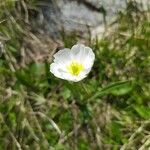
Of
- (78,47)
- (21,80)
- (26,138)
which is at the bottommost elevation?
(26,138)

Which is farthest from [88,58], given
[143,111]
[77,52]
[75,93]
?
[143,111]

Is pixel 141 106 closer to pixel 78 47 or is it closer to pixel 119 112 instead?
pixel 119 112

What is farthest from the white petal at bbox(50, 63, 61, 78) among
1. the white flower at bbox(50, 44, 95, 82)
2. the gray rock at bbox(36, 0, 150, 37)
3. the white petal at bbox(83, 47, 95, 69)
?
the gray rock at bbox(36, 0, 150, 37)

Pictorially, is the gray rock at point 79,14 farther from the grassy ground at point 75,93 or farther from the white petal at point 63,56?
the white petal at point 63,56

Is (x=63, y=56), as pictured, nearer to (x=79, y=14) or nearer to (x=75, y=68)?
(x=75, y=68)

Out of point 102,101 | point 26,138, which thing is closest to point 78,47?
point 102,101

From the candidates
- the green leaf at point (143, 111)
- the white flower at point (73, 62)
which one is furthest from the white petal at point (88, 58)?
the green leaf at point (143, 111)
